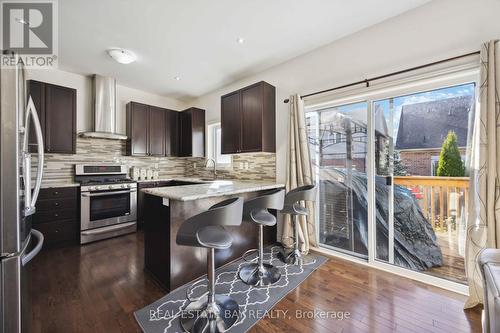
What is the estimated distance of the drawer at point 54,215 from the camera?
112 inches

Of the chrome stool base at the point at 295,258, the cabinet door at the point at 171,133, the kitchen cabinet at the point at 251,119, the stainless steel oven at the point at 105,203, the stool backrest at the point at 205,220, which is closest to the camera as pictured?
the stool backrest at the point at 205,220

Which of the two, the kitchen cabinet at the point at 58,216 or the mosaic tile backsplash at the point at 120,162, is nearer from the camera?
the kitchen cabinet at the point at 58,216

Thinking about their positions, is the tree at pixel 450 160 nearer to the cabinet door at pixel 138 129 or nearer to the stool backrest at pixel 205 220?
the stool backrest at pixel 205 220

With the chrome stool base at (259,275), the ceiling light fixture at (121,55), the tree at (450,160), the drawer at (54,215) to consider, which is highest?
the ceiling light fixture at (121,55)

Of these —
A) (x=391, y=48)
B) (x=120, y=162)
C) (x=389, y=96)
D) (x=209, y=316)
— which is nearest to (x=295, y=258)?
(x=209, y=316)

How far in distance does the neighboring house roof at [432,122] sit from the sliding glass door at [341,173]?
1.29ft

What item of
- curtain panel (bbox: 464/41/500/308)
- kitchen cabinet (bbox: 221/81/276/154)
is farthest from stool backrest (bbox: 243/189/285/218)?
curtain panel (bbox: 464/41/500/308)

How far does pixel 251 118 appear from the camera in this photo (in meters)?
3.14

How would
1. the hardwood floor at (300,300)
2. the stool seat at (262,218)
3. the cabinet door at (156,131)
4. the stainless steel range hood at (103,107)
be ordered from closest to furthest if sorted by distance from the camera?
the hardwood floor at (300,300)
the stool seat at (262,218)
the stainless steel range hood at (103,107)
the cabinet door at (156,131)

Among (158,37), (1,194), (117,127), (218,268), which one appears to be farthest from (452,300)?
(117,127)

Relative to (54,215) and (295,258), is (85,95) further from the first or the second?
(295,258)

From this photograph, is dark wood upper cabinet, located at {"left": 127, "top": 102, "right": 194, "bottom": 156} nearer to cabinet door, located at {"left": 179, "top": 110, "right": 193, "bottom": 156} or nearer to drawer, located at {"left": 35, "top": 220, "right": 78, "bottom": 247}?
cabinet door, located at {"left": 179, "top": 110, "right": 193, "bottom": 156}

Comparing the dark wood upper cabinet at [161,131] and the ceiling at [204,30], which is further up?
the ceiling at [204,30]

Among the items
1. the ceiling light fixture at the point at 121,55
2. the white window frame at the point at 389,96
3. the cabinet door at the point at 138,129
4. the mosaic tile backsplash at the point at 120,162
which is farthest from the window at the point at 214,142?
the white window frame at the point at 389,96
